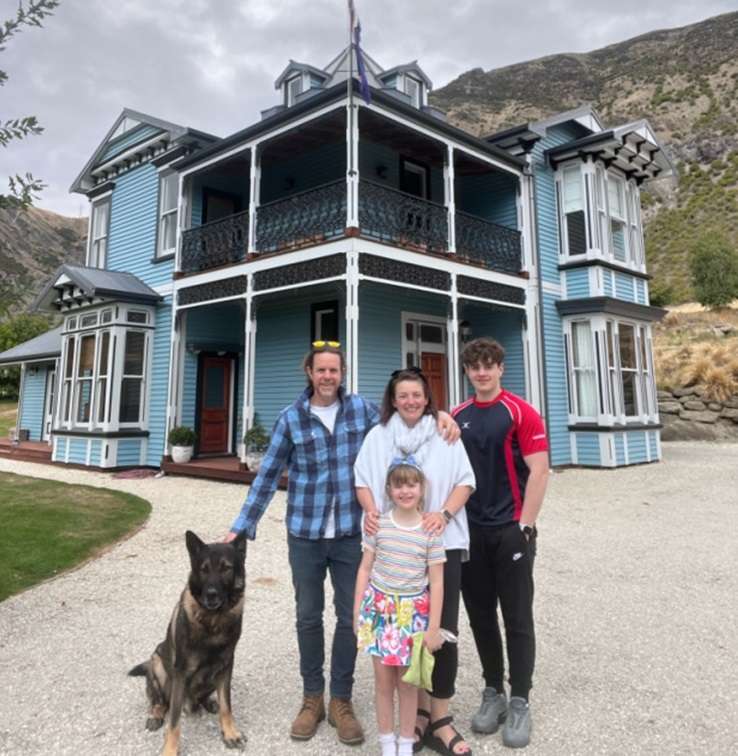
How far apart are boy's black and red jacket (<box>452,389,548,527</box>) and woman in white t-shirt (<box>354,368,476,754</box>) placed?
21 centimetres

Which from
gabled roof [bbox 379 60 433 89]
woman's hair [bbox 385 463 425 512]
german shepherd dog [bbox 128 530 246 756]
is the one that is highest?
gabled roof [bbox 379 60 433 89]

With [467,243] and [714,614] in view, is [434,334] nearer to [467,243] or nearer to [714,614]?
[467,243]

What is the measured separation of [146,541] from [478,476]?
4.95 meters

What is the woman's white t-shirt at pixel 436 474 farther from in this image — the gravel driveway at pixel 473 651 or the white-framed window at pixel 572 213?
the white-framed window at pixel 572 213

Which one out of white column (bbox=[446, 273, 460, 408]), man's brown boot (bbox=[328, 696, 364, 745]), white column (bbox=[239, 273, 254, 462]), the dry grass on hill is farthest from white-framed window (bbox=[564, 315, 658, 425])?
man's brown boot (bbox=[328, 696, 364, 745])

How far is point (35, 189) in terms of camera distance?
136 inches

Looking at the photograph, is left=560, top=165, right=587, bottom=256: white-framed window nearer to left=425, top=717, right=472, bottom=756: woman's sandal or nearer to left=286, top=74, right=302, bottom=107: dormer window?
left=286, top=74, right=302, bottom=107: dormer window

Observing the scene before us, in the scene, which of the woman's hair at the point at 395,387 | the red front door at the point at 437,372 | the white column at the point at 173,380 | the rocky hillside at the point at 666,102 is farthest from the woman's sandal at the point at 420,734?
the rocky hillside at the point at 666,102

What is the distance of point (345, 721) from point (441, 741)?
0.45 meters

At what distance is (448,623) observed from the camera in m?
2.40

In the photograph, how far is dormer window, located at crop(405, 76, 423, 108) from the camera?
45.9 ft

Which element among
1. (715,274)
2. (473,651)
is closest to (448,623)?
(473,651)

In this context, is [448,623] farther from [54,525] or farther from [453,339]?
[453,339]

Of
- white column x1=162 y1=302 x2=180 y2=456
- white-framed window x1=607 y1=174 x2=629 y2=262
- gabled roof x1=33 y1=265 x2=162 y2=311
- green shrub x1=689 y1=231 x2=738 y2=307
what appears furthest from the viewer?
green shrub x1=689 y1=231 x2=738 y2=307
